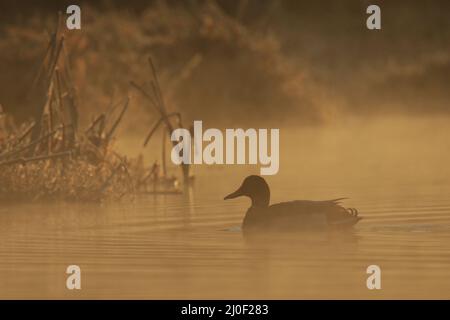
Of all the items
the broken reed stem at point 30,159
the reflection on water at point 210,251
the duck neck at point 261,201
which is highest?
the broken reed stem at point 30,159

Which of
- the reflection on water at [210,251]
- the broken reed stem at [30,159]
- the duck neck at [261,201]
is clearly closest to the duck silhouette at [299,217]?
the reflection on water at [210,251]

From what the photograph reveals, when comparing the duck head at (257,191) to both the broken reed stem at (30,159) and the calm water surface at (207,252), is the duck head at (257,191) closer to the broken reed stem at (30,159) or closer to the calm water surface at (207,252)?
the calm water surface at (207,252)

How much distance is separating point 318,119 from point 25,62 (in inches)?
267

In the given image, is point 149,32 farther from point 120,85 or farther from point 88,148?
point 88,148

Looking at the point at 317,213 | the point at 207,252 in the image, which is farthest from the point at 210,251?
the point at 317,213

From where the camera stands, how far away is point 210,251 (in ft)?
39.1

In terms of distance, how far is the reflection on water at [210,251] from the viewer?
10148 mm

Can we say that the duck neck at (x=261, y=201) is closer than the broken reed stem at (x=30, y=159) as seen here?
Yes

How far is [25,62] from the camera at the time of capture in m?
23.7

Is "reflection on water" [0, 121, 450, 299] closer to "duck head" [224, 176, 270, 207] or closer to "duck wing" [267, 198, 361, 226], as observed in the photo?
"duck wing" [267, 198, 361, 226]

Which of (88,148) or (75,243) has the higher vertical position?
(88,148)

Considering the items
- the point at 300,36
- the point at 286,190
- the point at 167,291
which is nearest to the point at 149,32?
the point at 300,36

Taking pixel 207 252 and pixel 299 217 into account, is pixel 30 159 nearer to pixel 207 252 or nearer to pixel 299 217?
pixel 299 217
